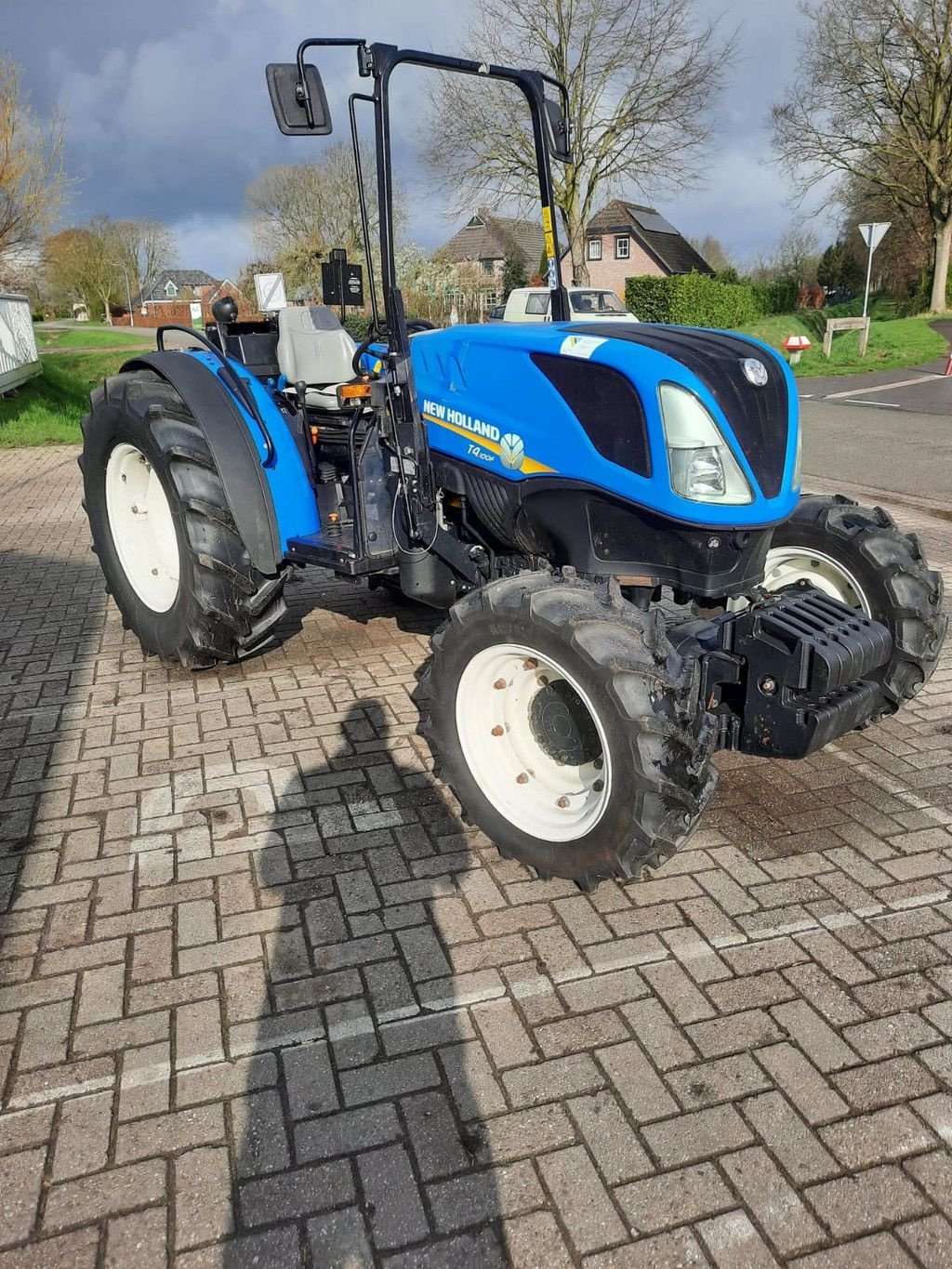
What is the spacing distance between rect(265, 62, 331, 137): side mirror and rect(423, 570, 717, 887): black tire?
1600 mm

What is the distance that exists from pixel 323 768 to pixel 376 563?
0.87 meters

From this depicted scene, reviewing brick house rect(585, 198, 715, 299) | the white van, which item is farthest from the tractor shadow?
brick house rect(585, 198, 715, 299)

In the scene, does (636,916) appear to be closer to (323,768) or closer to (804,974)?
(804,974)

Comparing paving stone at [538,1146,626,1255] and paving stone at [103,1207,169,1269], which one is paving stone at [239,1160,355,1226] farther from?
paving stone at [538,1146,626,1255]

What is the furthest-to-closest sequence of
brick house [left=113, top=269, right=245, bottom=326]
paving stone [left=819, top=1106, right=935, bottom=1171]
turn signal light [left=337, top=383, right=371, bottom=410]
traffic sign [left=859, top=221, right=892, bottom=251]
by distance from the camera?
brick house [left=113, top=269, right=245, bottom=326] → traffic sign [left=859, top=221, right=892, bottom=251] → turn signal light [left=337, top=383, right=371, bottom=410] → paving stone [left=819, top=1106, right=935, bottom=1171]

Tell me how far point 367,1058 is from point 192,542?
2.42m

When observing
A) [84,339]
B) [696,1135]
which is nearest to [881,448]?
[696,1135]

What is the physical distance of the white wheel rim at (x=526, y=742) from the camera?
10.1ft

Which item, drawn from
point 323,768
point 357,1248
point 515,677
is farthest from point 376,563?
point 357,1248

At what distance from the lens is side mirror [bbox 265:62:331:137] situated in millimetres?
3092

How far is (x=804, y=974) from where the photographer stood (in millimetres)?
2676

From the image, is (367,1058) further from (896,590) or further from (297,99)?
(297,99)

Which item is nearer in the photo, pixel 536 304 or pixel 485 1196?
pixel 485 1196

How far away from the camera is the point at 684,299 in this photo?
84.8 feet
